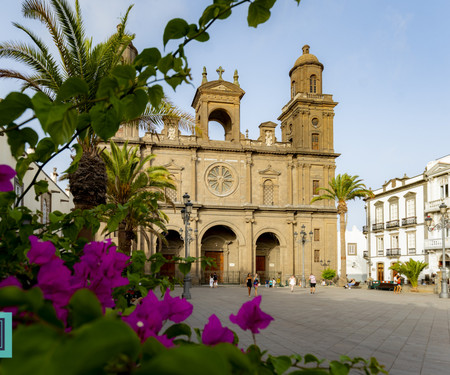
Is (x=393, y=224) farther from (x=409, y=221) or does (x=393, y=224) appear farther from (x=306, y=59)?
(x=306, y=59)

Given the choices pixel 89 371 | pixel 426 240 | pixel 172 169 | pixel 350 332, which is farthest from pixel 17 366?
pixel 426 240

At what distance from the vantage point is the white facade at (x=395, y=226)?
1759 inches

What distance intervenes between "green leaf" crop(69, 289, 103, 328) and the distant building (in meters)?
44.1

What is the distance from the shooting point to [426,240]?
1665 inches

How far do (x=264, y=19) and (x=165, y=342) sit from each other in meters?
1.04

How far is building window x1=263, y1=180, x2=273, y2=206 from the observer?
41688 mm

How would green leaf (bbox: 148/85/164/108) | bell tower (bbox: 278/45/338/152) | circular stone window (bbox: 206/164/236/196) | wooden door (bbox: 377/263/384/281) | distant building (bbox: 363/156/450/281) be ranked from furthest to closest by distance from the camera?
wooden door (bbox: 377/263/384/281) < bell tower (bbox: 278/45/338/152) < distant building (bbox: 363/156/450/281) < circular stone window (bbox: 206/164/236/196) < green leaf (bbox: 148/85/164/108)

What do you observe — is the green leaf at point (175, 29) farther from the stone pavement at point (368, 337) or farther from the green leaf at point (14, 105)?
the stone pavement at point (368, 337)

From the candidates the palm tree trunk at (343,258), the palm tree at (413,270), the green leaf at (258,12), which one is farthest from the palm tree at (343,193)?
the green leaf at (258,12)

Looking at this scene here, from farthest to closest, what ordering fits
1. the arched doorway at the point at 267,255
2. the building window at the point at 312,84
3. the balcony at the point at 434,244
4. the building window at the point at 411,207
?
1. the building window at the point at 411,207
2. the building window at the point at 312,84
3. the arched doorway at the point at 267,255
4. the balcony at the point at 434,244

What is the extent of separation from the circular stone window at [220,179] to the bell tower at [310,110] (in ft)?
25.7

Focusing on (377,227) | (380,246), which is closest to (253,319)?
(380,246)

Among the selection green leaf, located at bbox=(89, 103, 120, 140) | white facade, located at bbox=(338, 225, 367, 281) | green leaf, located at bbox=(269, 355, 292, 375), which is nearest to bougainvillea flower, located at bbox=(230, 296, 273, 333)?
green leaf, located at bbox=(269, 355, 292, 375)

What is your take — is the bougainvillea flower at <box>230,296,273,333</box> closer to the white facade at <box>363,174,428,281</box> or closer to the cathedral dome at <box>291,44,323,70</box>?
the cathedral dome at <box>291,44,323,70</box>
